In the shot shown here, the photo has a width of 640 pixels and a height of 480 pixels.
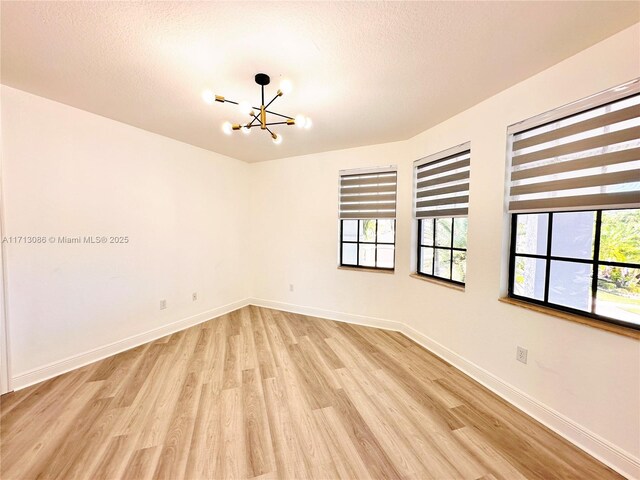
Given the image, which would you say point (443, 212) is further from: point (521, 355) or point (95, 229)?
point (95, 229)

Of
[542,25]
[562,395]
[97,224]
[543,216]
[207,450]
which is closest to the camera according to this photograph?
[542,25]

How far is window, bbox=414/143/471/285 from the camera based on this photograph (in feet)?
8.57

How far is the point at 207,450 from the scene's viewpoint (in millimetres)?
1594

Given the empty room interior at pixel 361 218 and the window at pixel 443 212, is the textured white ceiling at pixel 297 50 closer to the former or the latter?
the empty room interior at pixel 361 218

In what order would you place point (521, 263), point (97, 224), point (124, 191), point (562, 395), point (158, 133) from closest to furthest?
point (562, 395), point (521, 263), point (97, 224), point (124, 191), point (158, 133)

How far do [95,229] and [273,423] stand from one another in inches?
105

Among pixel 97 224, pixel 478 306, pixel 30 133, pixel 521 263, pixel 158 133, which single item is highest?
pixel 158 133

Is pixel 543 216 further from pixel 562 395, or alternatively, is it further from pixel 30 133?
pixel 30 133

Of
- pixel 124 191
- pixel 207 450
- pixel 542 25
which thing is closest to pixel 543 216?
pixel 542 25

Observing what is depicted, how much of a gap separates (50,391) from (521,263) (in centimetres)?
421

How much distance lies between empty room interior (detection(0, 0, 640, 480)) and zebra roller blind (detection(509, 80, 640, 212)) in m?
0.01

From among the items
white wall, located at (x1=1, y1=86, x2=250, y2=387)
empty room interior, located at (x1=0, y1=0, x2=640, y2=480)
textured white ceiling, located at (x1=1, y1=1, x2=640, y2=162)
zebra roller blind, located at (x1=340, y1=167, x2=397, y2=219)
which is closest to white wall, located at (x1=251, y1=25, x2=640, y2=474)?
empty room interior, located at (x1=0, y1=0, x2=640, y2=480)

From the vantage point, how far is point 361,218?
3.71 m

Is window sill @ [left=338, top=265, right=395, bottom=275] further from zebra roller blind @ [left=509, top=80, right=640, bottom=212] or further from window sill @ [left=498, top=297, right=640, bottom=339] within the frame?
zebra roller blind @ [left=509, top=80, right=640, bottom=212]
